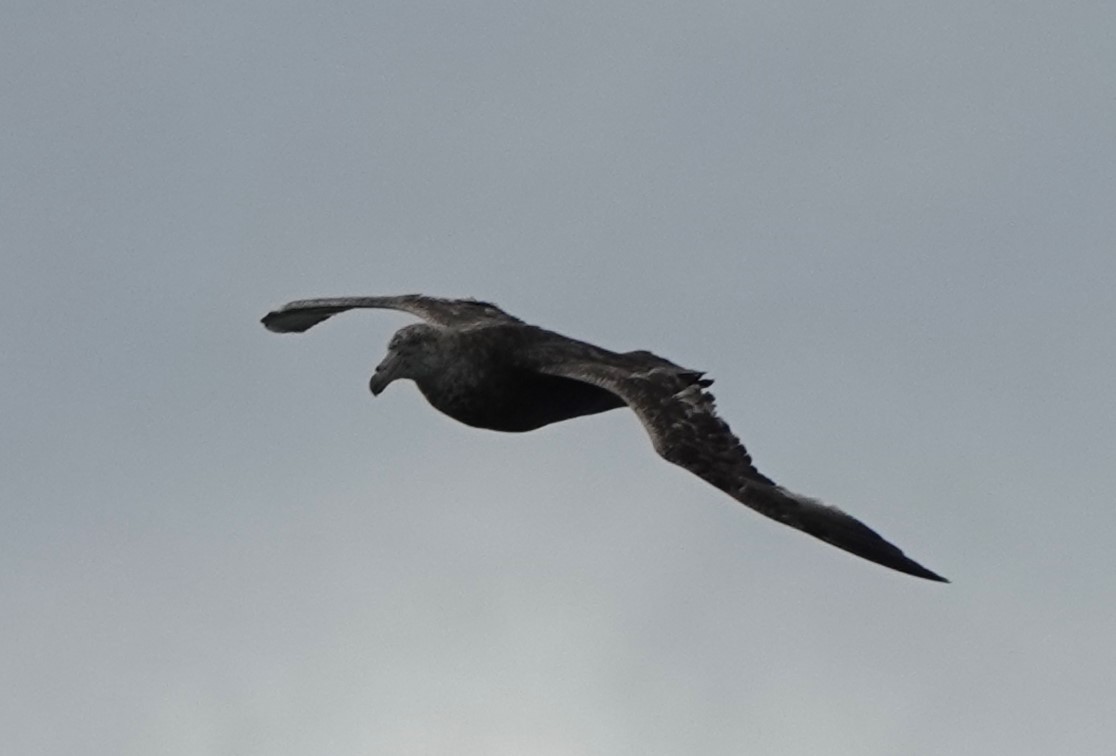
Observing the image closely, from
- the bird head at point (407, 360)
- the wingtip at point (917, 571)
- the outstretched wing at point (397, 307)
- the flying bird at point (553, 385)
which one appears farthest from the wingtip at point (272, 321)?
the wingtip at point (917, 571)

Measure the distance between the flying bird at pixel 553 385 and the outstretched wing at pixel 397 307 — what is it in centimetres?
5

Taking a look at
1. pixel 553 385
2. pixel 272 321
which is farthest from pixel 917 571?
pixel 272 321

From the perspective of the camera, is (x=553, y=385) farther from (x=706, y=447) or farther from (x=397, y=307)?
(x=397, y=307)

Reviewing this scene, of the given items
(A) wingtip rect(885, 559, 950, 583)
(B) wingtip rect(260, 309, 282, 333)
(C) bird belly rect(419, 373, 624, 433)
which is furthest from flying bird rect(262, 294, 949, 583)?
(B) wingtip rect(260, 309, 282, 333)

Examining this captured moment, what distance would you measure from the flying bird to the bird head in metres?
0.01

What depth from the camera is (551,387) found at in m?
23.7

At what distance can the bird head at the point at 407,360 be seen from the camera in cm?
2400

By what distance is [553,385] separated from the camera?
23703mm

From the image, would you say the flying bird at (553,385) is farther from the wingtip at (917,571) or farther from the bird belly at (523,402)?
the wingtip at (917,571)

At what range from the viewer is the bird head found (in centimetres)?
2400

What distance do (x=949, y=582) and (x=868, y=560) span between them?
1.40 meters

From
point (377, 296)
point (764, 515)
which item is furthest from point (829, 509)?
point (377, 296)

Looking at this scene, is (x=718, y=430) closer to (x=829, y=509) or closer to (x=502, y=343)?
(x=829, y=509)

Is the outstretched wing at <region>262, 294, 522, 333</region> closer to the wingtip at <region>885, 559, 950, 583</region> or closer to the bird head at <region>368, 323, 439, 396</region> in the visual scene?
the bird head at <region>368, 323, 439, 396</region>
